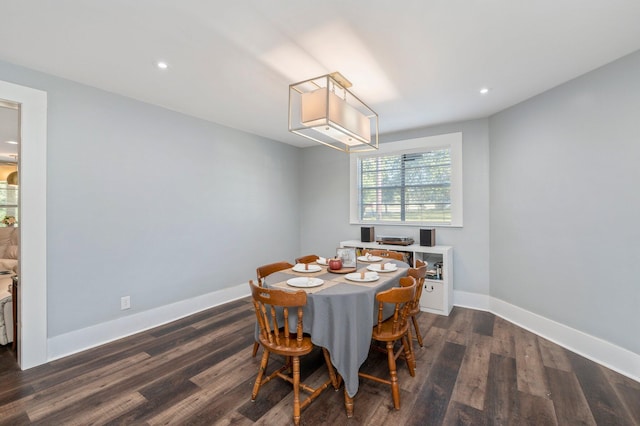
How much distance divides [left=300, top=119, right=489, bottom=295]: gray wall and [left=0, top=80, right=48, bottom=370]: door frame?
349 centimetres

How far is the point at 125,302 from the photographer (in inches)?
115

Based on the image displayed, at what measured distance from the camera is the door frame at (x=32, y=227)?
2.30 meters

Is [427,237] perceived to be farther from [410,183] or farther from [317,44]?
[317,44]

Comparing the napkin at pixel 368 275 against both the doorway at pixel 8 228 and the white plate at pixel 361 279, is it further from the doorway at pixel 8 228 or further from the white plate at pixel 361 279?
the doorway at pixel 8 228

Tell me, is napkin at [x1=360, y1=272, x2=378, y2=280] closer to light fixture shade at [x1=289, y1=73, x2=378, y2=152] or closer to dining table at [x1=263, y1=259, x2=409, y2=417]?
dining table at [x1=263, y1=259, x2=409, y2=417]

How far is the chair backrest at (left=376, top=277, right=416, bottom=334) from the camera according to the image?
184 centimetres

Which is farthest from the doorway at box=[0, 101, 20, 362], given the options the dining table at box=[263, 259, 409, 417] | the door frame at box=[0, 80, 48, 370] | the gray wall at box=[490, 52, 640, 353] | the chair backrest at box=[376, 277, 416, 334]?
the gray wall at box=[490, 52, 640, 353]

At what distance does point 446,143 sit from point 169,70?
332cm

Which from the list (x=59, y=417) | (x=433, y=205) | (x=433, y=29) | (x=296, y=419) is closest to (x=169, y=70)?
(x=433, y=29)

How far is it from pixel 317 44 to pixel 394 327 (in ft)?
6.67

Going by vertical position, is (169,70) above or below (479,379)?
above

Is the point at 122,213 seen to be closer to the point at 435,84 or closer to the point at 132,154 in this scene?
the point at 132,154

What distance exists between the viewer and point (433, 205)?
4.02m

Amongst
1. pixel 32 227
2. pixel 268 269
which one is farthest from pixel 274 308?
pixel 32 227
